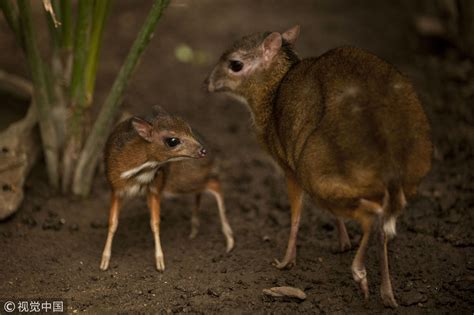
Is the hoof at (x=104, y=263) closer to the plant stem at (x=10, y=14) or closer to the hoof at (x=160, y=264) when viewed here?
the hoof at (x=160, y=264)

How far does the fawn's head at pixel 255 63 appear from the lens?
6.04 meters

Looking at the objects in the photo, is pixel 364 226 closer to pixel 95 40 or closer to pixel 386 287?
pixel 386 287

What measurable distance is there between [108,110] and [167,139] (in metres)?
0.93

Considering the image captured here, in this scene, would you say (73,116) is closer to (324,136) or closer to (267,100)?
(267,100)

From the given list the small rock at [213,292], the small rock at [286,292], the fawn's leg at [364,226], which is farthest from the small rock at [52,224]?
the fawn's leg at [364,226]

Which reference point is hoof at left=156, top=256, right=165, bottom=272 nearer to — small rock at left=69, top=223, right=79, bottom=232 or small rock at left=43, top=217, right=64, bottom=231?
small rock at left=69, top=223, right=79, bottom=232

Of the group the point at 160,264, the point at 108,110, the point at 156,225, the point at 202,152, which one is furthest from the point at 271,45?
the point at 160,264

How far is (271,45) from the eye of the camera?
19.7ft

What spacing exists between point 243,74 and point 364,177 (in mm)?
1764

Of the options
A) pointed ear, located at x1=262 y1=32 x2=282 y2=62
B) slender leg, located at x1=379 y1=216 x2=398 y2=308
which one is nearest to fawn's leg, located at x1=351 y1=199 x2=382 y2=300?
slender leg, located at x1=379 y1=216 x2=398 y2=308

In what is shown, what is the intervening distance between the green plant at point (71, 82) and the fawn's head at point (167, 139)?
2.33ft

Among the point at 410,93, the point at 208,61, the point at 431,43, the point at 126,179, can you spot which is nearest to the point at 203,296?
the point at 126,179

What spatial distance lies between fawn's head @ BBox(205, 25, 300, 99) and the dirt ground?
680mm

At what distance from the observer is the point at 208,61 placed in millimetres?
9977
